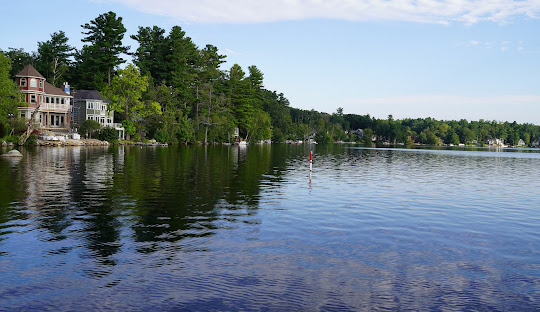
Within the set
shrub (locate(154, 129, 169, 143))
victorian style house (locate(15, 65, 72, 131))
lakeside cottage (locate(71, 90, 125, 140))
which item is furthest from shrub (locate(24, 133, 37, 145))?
shrub (locate(154, 129, 169, 143))

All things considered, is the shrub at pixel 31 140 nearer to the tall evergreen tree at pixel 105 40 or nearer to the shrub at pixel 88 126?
the shrub at pixel 88 126

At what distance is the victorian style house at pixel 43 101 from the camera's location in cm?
7838

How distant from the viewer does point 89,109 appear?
3588 inches

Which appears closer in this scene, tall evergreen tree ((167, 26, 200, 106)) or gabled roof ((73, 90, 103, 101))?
gabled roof ((73, 90, 103, 101))

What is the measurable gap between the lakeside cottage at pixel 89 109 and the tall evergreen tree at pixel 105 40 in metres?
14.3

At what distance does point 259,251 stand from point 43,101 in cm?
8357

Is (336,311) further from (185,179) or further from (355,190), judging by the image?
(185,179)

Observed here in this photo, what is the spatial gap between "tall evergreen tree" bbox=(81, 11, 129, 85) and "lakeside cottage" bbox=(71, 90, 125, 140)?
46.8 feet

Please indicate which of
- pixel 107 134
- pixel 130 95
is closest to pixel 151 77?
pixel 130 95

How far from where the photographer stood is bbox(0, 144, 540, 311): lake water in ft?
28.9

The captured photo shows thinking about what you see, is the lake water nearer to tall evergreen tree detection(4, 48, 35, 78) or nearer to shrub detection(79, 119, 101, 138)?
shrub detection(79, 119, 101, 138)

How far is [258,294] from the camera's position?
29.5ft

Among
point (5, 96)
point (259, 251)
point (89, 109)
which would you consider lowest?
point (259, 251)

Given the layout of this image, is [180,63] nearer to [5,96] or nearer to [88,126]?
[88,126]
